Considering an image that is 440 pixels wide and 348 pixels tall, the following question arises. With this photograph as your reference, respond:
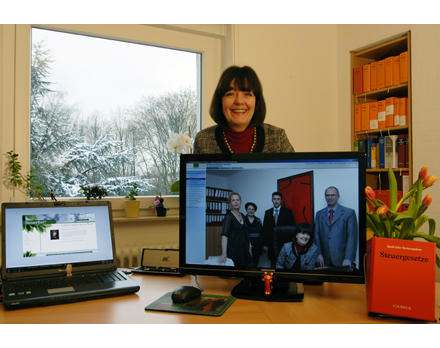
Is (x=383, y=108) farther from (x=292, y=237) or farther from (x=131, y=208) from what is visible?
(x=292, y=237)

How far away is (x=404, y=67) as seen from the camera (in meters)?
2.74

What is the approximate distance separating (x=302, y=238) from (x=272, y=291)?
0.20 m

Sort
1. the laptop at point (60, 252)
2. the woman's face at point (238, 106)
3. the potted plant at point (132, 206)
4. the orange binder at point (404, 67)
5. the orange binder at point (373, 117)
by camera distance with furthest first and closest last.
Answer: the orange binder at point (373, 117) < the orange binder at point (404, 67) < the potted plant at point (132, 206) < the woman's face at point (238, 106) < the laptop at point (60, 252)

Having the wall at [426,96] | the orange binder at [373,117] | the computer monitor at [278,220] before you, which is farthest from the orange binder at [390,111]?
the computer monitor at [278,220]

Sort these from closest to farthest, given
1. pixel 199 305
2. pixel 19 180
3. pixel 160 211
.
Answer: pixel 199 305, pixel 19 180, pixel 160 211

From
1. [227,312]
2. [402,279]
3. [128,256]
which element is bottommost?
[128,256]

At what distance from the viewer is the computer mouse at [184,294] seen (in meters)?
1.04

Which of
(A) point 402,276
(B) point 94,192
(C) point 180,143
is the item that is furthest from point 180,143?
(A) point 402,276

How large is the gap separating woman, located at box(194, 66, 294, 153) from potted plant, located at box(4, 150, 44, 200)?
121 cm

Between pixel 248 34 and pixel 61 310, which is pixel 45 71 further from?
pixel 61 310

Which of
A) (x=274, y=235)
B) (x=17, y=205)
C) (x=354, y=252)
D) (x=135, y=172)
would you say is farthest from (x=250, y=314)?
(x=135, y=172)

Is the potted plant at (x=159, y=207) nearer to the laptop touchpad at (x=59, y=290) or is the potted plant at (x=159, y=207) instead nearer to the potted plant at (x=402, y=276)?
the laptop touchpad at (x=59, y=290)

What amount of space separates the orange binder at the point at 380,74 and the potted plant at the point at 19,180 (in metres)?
2.61

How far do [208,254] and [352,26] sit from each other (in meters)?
2.81
